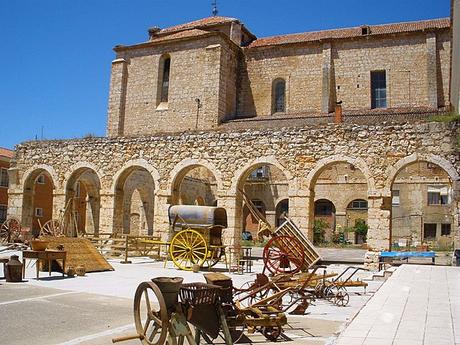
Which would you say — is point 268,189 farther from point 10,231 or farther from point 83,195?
point 10,231

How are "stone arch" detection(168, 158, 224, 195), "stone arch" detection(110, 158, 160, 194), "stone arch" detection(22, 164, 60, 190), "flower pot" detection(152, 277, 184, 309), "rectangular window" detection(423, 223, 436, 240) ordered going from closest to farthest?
"flower pot" detection(152, 277, 184, 309)
"stone arch" detection(168, 158, 224, 195)
"stone arch" detection(110, 158, 160, 194)
"stone arch" detection(22, 164, 60, 190)
"rectangular window" detection(423, 223, 436, 240)

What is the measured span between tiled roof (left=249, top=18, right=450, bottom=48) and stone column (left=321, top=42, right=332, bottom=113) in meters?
0.98

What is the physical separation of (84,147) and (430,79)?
1698cm

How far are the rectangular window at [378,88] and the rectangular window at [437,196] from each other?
22.1ft

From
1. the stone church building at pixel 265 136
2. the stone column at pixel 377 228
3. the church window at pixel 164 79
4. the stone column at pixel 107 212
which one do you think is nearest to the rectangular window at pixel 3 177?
the stone church building at pixel 265 136

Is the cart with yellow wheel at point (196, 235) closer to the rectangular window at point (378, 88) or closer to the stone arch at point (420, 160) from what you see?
the stone arch at point (420, 160)

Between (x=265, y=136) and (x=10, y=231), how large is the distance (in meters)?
11.2

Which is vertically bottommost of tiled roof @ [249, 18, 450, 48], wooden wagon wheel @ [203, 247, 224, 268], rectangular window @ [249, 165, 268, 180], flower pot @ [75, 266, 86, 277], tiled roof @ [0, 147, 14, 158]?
flower pot @ [75, 266, 86, 277]

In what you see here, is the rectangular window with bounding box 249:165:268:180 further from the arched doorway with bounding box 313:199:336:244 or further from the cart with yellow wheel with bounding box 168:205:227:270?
the cart with yellow wheel with bounding box 168:205:227:270

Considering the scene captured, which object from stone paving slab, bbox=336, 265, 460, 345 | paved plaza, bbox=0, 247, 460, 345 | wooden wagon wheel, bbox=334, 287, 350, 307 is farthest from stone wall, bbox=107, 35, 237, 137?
stone paving slab, bbox=336, 265, 460, 345

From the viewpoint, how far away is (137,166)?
59.4 feet

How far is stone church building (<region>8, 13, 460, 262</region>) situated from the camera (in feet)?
49.2

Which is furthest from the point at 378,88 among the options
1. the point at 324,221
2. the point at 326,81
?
the point at 324,221

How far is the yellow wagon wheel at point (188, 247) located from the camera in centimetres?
1325
